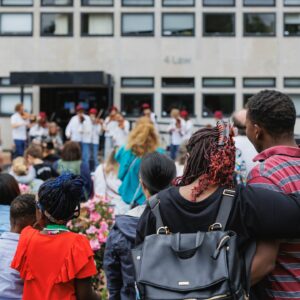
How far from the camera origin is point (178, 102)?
25.9 metres

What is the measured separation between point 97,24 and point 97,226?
20624 millimetres

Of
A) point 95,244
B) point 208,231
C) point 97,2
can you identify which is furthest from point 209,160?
point 97,2

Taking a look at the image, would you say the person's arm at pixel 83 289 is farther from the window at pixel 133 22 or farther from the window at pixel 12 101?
the window at pixel 12 101

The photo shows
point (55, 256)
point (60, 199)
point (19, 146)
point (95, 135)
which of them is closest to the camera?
point (55, 256)

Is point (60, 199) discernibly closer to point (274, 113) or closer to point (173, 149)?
point (274, 113)

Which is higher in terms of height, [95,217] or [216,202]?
[216,202]

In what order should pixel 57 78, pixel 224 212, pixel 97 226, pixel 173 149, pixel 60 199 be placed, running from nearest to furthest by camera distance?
1. pixel 224 212
2. pixel 60 199
3. pixel 97 226
4. pixel 173 149
5. pixel 57 78

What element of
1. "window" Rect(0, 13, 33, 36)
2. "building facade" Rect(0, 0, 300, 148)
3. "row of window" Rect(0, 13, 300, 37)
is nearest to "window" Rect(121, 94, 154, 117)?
"building facade" Rect(0, 0, 300, 148)

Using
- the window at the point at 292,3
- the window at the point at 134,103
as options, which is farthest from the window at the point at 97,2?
the window at the point at 292,3

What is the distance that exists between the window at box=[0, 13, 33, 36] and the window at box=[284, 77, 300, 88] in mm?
10812

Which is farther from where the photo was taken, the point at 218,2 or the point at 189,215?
the point at 218,2

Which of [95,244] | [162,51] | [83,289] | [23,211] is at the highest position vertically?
[162,51]

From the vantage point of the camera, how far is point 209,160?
2.87 m

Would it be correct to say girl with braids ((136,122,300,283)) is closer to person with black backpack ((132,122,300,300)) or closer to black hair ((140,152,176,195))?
person with black backpack ((132,122,300,300))
